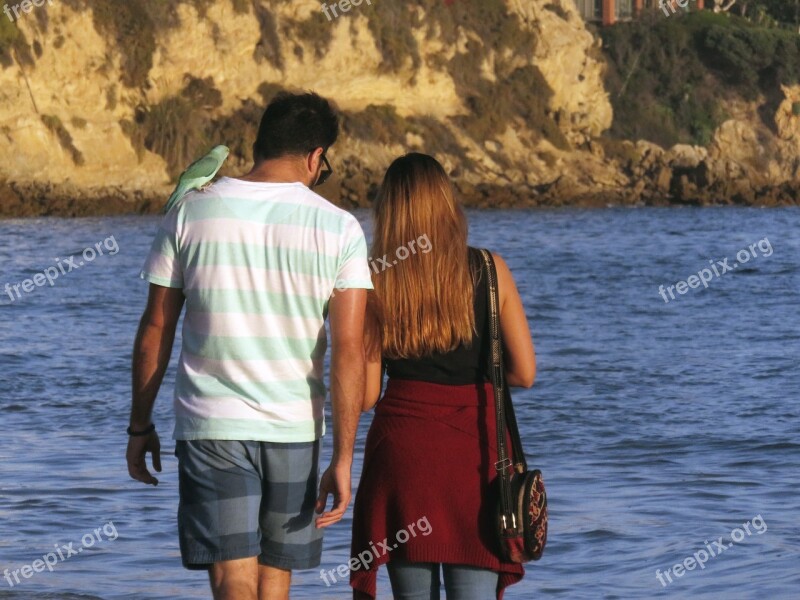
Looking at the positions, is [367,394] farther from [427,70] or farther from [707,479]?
[427,70]

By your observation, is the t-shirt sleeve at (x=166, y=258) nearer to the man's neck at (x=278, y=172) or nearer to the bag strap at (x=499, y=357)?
the man's neck at (x=278, y=172)

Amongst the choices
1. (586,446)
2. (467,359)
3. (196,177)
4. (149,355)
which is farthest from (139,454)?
(586,446)

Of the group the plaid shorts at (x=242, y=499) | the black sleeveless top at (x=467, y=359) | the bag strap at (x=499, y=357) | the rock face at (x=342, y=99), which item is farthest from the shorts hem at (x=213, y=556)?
the rock face at (x=342, y=99)

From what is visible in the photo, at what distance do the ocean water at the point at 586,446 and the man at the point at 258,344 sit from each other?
232 centimetres

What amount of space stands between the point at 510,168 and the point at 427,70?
4.82 meters

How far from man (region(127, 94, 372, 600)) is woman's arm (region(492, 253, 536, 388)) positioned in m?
0.34

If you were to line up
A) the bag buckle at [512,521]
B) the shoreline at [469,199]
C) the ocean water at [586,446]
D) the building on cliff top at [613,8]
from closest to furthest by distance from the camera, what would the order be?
the bag buckle at [512,521], the ocean water at [586,446], the shoreline at [469,199], the building on cliff top at [613,8]

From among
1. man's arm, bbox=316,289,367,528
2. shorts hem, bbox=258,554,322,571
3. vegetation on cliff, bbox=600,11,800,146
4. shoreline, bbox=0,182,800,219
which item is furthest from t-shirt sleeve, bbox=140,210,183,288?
vegetation on cliff, bbox=600,11,800,146

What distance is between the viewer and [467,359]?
336 cm

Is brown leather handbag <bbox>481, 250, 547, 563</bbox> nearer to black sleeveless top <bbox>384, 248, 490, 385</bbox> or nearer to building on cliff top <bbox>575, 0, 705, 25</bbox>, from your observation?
black sleeveless top <bbox>384, 248, 490, 385</bbox>

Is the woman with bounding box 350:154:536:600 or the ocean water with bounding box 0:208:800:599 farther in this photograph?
the ocean water with bounding box 0:208:800:599

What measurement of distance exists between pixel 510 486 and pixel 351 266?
66 cm

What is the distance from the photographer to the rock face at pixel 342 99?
40.3 meters

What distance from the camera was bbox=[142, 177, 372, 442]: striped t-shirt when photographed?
10.9 ft
